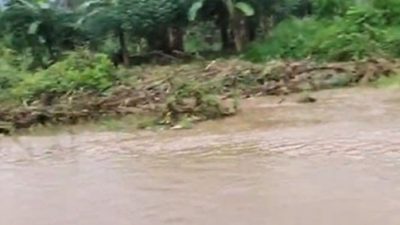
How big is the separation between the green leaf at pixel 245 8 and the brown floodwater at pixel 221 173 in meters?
8.38

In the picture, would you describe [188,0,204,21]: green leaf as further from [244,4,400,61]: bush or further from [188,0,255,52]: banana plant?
[244,4,400,61]: bush

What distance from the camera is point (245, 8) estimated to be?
19875 millimetres

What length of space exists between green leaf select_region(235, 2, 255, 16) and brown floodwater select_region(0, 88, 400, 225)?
27.5 feet

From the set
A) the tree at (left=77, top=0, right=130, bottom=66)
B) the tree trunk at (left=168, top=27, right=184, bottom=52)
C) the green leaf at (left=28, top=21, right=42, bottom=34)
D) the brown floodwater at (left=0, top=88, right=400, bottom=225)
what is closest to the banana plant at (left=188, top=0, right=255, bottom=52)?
the tree trunk at (left=168, top=27, right=184, bottom=52)

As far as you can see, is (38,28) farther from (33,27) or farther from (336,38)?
(336,38)

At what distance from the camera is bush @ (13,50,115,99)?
13523 mm

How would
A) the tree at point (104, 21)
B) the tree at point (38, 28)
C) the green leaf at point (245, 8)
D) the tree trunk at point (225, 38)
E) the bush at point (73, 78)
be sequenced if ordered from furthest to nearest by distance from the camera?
the tree trunk at point (225, 38), the tree at point (38, 28), the tree at point (104, 21), the green leaf at point (245, 8), the bush at point (73, 78)

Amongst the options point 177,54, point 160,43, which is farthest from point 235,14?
point 160,43

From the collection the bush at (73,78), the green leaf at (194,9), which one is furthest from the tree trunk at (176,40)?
the bush at (73,78)

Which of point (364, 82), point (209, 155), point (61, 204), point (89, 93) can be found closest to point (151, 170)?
point (209, 155)

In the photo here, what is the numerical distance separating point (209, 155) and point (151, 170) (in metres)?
0.85

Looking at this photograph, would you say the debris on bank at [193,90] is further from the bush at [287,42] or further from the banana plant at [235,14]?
the banana plant at [235,14]

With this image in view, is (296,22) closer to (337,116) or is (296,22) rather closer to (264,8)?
(264,8)

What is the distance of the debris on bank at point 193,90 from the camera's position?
11688 millimetres
